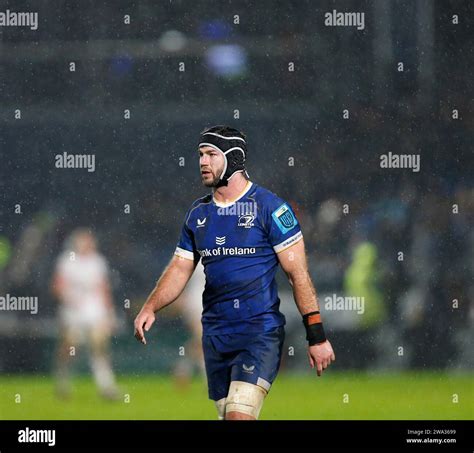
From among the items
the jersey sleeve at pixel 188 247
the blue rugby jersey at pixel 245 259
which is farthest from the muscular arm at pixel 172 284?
the blue rugby jersey at pixel 245 259

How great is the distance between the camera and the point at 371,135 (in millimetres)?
14742

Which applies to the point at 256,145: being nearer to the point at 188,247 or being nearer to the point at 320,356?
the point at 188,247

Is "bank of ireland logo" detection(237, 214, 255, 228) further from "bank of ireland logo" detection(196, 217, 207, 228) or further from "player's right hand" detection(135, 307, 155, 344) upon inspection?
"player's right hand" detection(135, 307, 155, 344)

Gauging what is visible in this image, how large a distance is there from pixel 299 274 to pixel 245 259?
355mm

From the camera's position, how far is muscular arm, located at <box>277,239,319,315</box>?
866 cm

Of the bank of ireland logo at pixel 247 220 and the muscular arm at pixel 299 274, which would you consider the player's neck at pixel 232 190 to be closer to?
the bank of ireland logo at pixel 247 220

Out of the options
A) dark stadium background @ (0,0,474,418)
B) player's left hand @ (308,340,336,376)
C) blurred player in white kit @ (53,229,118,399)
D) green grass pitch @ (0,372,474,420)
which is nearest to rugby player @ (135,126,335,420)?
player's left hand @ (308,340,336,376)

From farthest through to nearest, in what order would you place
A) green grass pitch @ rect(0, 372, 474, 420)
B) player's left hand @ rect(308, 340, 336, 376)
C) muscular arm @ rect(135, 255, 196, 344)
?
green grass pitch @ rect(0, 372, 474, 420) < muscular arm @ rect(135, 255, 196, 344) < player's left hand @ rect(308, 340, 336, 376)

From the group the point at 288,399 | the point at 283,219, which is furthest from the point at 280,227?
the point at 288,399

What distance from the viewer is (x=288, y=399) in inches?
559

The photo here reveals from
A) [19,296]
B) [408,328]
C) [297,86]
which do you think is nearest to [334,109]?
[297,86]

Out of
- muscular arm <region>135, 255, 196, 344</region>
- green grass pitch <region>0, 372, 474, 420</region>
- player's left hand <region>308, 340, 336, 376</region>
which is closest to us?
player's left hand <region>308, 340, 336, 376</region>

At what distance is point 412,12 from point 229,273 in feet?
22.8

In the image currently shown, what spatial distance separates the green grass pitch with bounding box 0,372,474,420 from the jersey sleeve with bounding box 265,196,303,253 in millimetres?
5142
